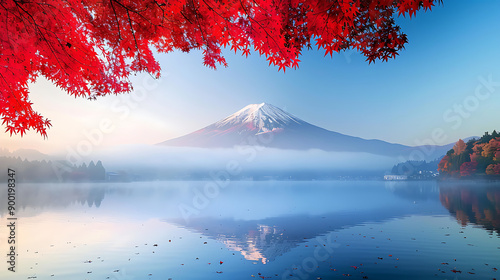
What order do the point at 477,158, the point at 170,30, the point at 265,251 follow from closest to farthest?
the point at 170,30 → the point at 265,251 → the point at 477,158

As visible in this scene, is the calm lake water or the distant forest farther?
the distant forest

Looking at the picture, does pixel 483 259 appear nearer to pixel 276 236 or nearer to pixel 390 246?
pixel 390 246

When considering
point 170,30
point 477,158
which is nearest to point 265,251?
point 170,30

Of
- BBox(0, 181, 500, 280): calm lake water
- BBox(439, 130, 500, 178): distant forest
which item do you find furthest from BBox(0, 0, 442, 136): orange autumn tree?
BBox(439, 130, 500, 178): distant forest

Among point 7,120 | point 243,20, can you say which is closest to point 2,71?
point 7,120

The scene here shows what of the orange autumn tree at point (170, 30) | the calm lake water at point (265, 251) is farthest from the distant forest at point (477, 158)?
the orange autumn tree at point (170, 30)

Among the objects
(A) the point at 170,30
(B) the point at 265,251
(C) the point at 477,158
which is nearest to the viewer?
(A) the point at 170,30

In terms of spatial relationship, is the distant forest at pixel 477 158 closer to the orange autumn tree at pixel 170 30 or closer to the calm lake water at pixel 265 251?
the calm lake water at pixel 265 251

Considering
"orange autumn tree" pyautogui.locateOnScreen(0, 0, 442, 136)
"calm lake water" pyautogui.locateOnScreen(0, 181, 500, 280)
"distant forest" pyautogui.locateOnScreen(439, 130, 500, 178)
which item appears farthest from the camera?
"distant forest" pyautogui.locateOnScreen(439, 130, 500, 178)

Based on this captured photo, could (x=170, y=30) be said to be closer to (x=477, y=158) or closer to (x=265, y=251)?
(x=265, y=251)

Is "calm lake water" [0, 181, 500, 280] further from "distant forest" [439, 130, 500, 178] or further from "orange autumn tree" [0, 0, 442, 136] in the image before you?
"distant forest" [439, 130, 500, 178]

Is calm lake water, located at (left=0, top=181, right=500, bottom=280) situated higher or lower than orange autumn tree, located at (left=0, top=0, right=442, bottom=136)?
lower

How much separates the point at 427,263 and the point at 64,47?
577 inches

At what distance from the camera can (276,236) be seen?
20297 mm
